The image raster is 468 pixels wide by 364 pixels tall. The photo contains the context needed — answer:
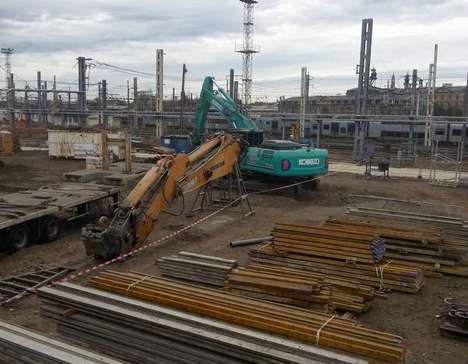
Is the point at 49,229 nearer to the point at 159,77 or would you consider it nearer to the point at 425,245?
the point at 425,245

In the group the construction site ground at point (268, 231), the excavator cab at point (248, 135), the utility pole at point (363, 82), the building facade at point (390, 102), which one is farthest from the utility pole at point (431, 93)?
the excavator cab at point (248, 135)

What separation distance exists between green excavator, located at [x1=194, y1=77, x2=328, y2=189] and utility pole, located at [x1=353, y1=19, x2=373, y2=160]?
12491 mm

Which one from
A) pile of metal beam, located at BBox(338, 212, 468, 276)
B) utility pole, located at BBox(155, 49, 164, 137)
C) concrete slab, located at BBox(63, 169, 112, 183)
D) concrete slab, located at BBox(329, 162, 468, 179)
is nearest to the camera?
pile of metal beam, located at BBox(338, 212, 468, 276)

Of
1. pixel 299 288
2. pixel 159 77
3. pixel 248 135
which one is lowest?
pixel 299 288

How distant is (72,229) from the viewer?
43.3 feet

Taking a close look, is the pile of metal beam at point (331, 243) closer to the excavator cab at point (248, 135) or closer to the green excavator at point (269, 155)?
the excavator cab at point (248, 135)

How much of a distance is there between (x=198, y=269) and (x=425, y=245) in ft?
15.4

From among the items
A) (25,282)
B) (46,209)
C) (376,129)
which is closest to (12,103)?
(376,129)

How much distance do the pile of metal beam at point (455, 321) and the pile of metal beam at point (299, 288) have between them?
1135 mm

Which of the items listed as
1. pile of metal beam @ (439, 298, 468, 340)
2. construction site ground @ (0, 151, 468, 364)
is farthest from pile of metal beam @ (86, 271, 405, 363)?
pile of metal beam @ (439, 298, 468, 340)

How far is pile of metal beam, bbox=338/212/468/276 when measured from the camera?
32.2 ft

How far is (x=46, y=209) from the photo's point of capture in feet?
36.7

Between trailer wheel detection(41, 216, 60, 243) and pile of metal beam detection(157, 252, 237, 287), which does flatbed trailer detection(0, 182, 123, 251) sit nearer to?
trailer wheel detection(41, 216, 60, 243)

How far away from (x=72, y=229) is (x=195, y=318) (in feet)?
27.3
